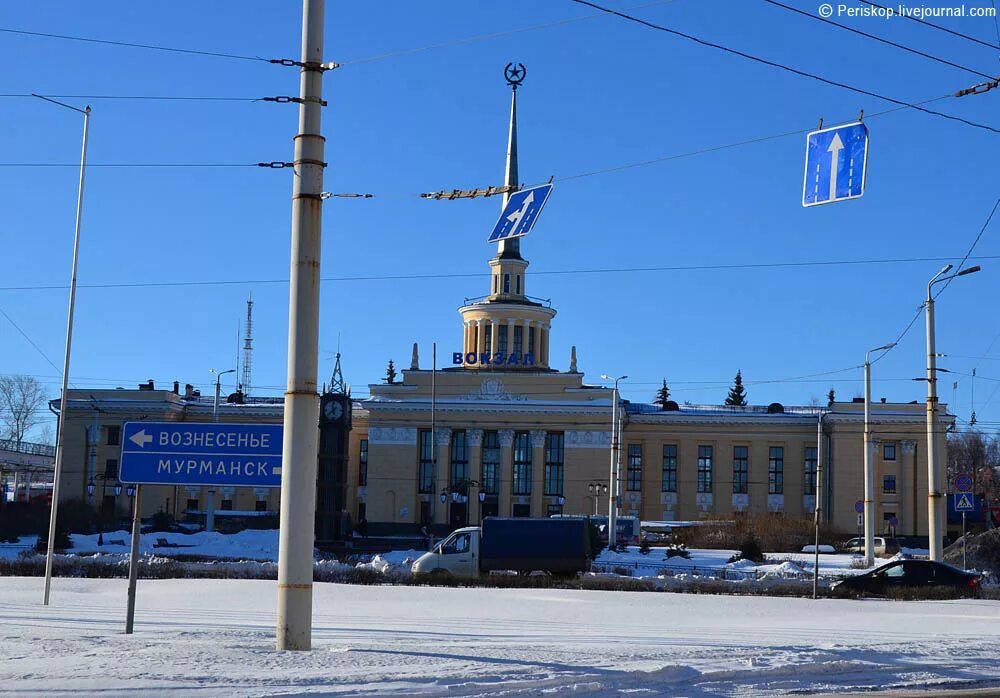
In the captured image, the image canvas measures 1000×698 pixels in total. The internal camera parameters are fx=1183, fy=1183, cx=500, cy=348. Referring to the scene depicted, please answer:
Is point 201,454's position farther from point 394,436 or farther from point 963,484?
point 394,436

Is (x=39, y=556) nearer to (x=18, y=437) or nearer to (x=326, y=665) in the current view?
(x=326, y=665)

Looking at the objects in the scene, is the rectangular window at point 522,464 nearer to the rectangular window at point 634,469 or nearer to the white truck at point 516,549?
the rectangular window at point 634,469

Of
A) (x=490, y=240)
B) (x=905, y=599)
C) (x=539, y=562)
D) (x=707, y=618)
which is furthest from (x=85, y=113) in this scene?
(x=905, y=599)

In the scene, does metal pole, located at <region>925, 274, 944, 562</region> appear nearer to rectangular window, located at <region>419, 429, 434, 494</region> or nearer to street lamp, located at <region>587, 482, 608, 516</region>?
street lamp, located at <region>587, 482, 608, 516</region>

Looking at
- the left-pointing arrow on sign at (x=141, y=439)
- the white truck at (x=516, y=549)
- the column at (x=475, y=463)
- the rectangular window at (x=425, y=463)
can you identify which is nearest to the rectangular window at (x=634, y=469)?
the column at (x=475, y=463)

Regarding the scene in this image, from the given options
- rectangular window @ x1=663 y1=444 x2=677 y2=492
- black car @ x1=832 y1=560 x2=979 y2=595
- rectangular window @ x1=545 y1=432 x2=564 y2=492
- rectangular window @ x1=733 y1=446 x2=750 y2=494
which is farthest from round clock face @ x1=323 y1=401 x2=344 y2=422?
rectangular window @ x1=733 y1=446 x2=750 y2=494

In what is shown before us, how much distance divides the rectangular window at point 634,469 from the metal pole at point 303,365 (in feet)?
237

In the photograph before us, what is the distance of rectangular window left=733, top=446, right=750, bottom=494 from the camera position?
82.2 m

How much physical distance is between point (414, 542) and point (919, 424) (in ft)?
116

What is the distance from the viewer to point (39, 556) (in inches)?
1426

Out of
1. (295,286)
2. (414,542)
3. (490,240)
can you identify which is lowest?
(414,542)

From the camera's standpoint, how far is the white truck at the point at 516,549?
105 feet

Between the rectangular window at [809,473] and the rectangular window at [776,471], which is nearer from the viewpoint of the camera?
the rectangular window at [809,473]

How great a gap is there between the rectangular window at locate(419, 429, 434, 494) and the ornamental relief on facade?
82cm
